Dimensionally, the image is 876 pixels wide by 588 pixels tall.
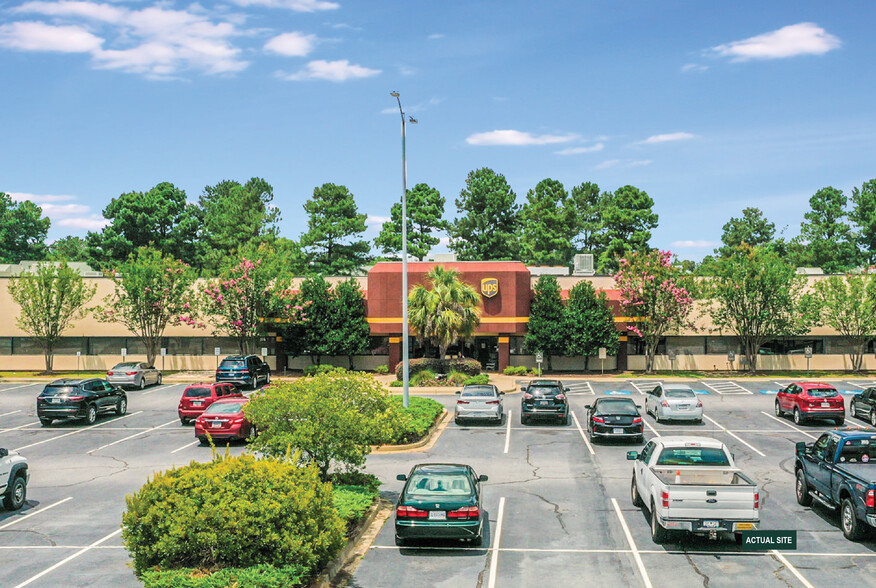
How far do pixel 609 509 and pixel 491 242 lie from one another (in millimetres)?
74711

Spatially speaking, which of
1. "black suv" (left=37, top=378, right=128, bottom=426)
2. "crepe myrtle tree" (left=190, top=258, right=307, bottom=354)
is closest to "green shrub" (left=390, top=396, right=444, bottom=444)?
"black suv" (left=37, top=378, right=128, bottom=426)

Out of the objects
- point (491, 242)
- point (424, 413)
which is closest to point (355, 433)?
point (424, 413)

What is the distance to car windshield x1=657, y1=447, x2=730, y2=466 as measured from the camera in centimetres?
1648

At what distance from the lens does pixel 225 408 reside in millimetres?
27547

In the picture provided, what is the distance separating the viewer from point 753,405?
38000 mm

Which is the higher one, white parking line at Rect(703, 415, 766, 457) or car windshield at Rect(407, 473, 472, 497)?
car windshield at Rect(407, 473, 472, 497)

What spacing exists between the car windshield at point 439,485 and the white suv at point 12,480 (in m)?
9.71

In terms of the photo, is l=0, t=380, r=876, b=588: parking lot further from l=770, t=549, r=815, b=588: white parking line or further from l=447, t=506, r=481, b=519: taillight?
l=447, t=506, r=481, b=519: taillight

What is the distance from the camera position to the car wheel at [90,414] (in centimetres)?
3253

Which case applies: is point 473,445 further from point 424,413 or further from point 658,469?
point 658,469

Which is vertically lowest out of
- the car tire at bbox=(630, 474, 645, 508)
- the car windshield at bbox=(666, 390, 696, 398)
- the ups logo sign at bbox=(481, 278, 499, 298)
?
the car tire at bbox=(630, 474, 645, 508)

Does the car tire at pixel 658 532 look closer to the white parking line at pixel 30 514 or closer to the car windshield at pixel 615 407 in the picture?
the car windshield at pixel 615 407

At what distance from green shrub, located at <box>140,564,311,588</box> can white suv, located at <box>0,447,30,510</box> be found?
9.44 metres

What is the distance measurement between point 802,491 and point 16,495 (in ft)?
59.6
